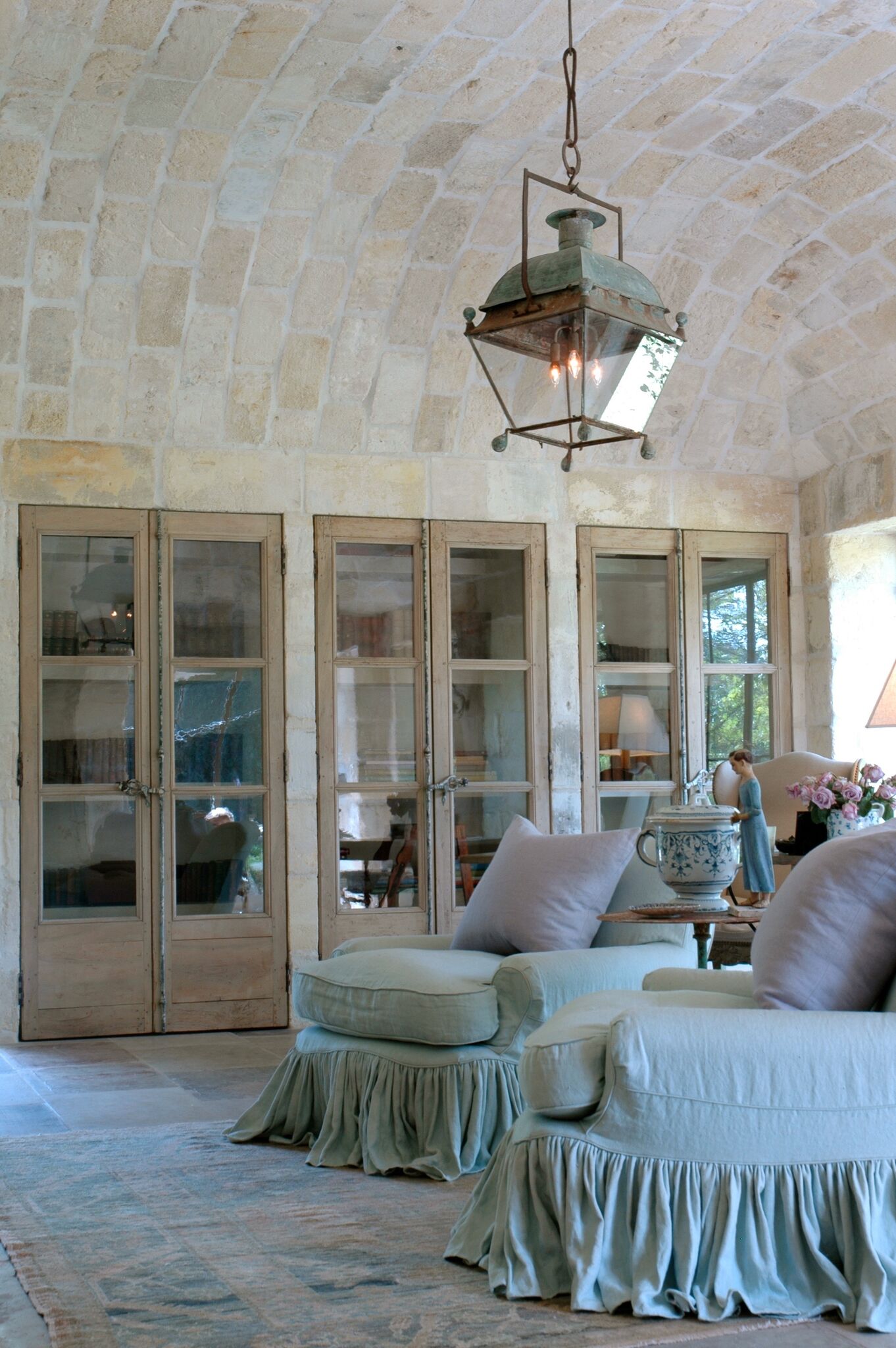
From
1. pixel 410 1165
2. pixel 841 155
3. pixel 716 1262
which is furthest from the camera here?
pixel 841 155

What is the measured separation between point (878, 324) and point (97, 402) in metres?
3.45

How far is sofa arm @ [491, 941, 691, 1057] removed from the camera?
3.54 meters

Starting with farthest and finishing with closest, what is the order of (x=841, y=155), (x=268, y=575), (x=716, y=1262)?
(x=268, y=575)
(x=841, y=155)
(x=716, y=1262)

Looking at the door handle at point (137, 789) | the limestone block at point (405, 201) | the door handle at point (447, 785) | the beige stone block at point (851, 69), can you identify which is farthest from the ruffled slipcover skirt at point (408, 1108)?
the beige stone block at point (851, 69)

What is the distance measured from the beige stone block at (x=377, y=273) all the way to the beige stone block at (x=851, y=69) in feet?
5.64

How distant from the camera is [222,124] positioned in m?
5.22

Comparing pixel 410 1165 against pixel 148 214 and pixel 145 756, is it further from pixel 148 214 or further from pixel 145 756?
pixel 148 214

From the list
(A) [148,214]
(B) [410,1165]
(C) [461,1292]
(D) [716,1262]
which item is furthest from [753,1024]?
(A) [148,214]

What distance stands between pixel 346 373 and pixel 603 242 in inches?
49.0

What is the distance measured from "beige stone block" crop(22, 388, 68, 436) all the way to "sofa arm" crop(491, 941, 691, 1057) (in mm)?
3381

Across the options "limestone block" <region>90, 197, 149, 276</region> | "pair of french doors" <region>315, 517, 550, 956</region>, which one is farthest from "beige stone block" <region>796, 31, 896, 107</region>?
"limestone block" <region>90, 197, 149, 276</region>

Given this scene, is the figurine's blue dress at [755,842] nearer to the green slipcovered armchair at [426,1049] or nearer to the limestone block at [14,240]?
the green slipcovered armchair at [426,1049]

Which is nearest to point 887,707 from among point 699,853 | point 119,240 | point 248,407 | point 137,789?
point 699,853

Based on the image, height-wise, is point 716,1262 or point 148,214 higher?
point 148,214
